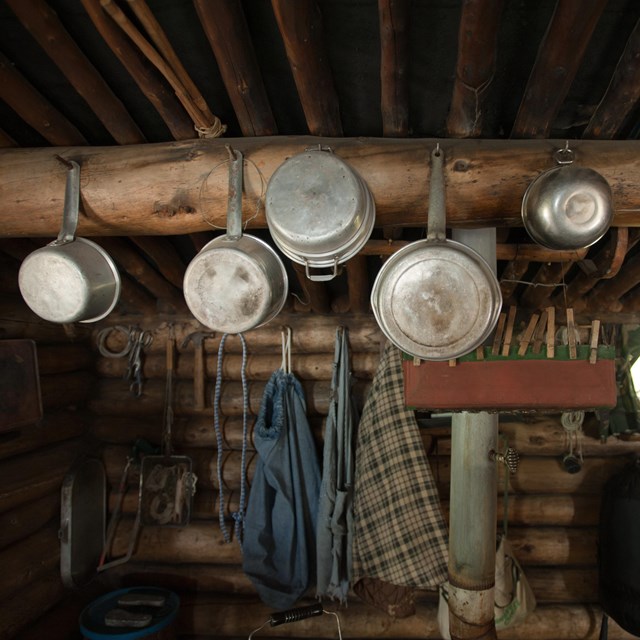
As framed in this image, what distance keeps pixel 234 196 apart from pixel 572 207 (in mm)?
1145

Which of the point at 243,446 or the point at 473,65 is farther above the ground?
the point at 473,65

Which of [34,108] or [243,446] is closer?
[34,108]

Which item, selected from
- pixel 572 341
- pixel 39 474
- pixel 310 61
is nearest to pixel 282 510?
pixel 39 474

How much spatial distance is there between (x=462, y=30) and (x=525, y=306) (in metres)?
2.31

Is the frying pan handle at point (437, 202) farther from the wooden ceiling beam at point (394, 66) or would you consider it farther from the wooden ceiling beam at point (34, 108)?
the wooden ceiling beam at point (34, 108)

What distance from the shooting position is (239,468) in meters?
3.53

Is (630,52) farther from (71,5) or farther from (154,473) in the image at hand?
(154,473)

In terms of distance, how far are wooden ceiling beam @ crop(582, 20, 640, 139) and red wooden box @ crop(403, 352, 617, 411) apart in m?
0.90

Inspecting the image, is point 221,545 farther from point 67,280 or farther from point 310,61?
point 310,61

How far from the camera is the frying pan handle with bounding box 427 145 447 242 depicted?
1567 millimetres

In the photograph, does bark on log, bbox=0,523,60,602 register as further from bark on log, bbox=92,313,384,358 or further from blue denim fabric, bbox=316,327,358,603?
blue denim fabric, bbox=316,327,358,603

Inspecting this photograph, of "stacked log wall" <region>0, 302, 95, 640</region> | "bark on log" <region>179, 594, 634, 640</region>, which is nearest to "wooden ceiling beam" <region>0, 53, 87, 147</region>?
"stacked log wall" <region>0, 302, 95, 640</region>

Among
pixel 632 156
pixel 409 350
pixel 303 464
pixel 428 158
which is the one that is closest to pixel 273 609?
pixel 303 464

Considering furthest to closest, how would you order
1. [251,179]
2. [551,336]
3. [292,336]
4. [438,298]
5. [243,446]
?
[292,336] → [243,446] → [251,179] → [551,336] → [438,298]
